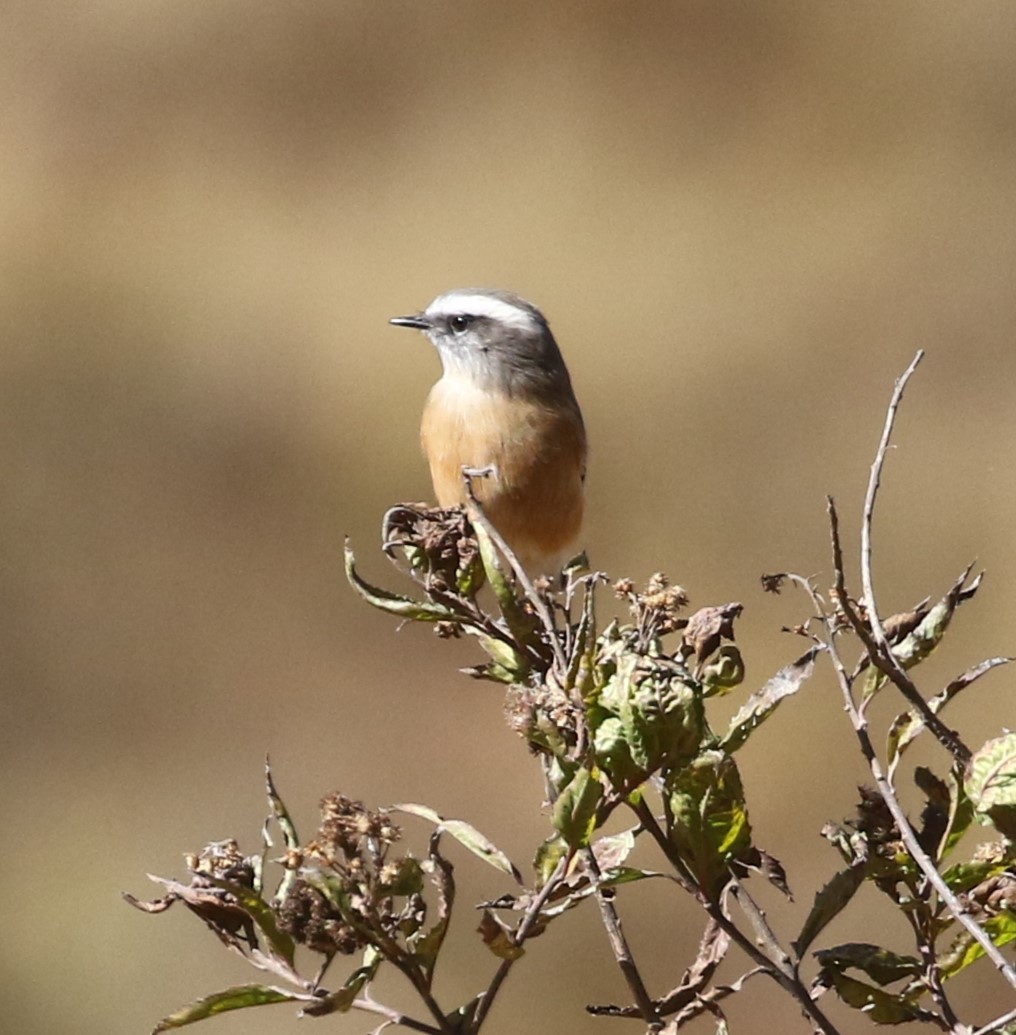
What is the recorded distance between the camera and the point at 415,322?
11.1 ft

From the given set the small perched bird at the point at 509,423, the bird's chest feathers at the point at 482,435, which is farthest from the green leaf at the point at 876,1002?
the bird's chest feathers at the point at 482,435

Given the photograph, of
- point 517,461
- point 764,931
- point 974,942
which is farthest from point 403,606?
point 517,461

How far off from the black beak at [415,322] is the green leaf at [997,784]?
2472 mm

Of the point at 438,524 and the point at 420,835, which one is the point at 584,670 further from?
the point at 420,835

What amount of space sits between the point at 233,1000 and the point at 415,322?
2.53 metres

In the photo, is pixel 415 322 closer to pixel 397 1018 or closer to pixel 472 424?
pixel 472 424

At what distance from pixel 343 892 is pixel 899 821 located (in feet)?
1.17

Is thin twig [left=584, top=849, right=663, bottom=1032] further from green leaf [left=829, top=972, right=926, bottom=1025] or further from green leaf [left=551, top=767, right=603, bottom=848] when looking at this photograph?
green leaf [left=829, top=972, right=926, bottom=1025]

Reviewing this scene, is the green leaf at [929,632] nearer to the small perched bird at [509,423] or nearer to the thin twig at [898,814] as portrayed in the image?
the thin twig at [898,814]

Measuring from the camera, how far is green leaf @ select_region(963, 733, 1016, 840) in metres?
0.94

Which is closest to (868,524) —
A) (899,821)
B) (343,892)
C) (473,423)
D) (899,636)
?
(899,636)

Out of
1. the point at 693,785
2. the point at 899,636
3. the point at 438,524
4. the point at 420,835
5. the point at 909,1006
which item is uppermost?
the point at 420,835

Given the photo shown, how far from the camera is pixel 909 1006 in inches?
40.1

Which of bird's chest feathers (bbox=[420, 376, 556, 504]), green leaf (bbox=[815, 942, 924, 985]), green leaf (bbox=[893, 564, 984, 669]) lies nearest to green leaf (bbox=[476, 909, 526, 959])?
green leaf (bbox=[815, 942, 924, 985])
